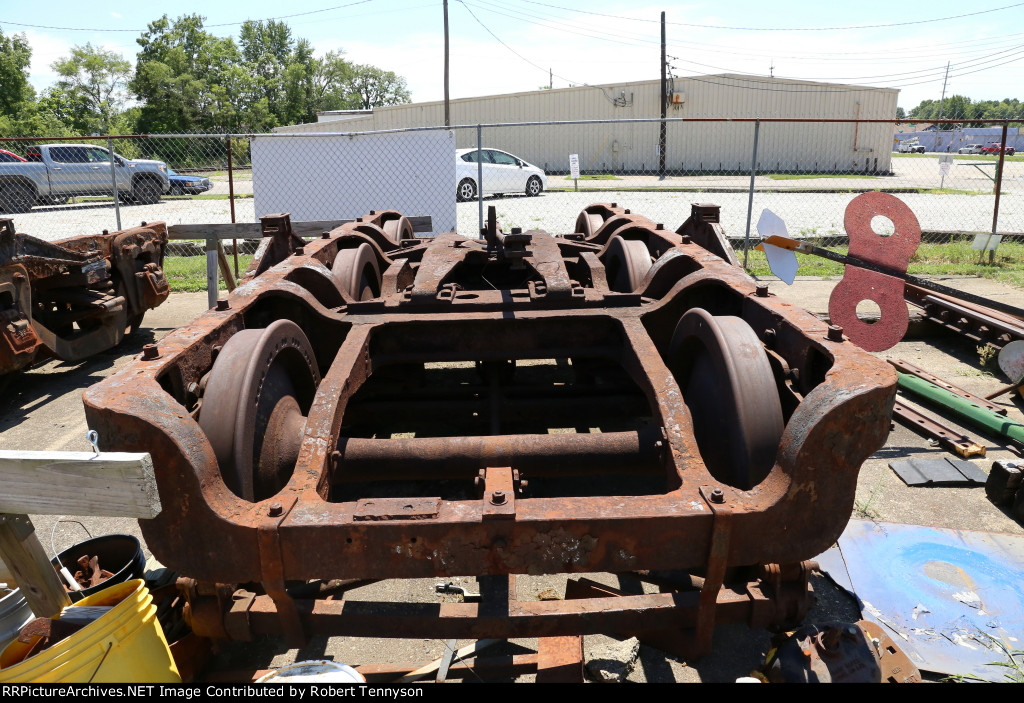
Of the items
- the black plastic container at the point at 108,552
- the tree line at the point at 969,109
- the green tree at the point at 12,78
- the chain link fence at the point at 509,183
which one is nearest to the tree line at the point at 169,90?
the green tree at the point at 12,78

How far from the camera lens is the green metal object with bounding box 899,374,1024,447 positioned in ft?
14.6

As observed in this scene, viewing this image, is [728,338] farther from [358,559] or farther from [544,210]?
[544,210]

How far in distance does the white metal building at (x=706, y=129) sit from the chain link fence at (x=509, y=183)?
0.11 meters

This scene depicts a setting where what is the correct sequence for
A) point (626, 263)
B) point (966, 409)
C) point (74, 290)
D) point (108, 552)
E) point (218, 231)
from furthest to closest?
1. point (218, 231)
2. point (74, 290)
3. point (966, 409)
4. point (626, 263)
5. point (108, 552)

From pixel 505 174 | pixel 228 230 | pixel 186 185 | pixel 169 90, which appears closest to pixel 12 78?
pixel 169 90

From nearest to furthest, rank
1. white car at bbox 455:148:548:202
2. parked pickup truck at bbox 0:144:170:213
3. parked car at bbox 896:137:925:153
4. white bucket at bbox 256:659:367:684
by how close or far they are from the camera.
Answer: white bucket at bbox 256:659:367:684 → parked pickup truck at bbox 0:144:170:213 → white car at bbox 455:148:548:202 → parked car at bbox 896:137:925:153

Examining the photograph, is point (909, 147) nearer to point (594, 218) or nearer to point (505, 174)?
point (505, 174)

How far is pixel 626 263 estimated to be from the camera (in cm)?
Answer: 452

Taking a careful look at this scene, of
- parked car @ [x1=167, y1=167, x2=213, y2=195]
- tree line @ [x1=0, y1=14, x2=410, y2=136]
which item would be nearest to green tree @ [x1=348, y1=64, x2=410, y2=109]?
tree line @ [x1=0, y1=14, x2=410, y2=136]

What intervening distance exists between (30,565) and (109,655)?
17.4 inches

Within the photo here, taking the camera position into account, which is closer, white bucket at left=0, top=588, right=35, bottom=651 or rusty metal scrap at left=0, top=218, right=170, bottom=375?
white bucket at left=0, top=588, right=35, bottom=651

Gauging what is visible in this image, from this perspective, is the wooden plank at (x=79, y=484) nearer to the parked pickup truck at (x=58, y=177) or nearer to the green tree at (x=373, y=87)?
the parked pickup truck at (x=58, y=177)

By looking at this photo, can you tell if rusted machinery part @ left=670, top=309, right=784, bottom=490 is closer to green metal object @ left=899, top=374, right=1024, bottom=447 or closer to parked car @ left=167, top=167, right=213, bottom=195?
green metal object @ left=899, top=374, right=1024, bottom=447
